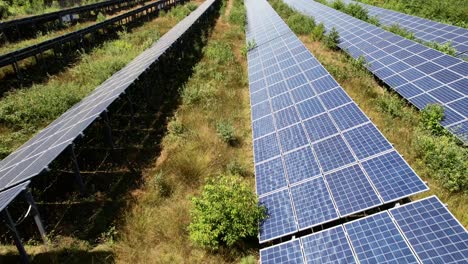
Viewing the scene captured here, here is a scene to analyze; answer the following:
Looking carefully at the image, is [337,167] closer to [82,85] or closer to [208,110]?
[208,110]

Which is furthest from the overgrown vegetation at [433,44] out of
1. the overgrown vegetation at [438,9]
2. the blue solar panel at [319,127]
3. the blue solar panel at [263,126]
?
the blue solar panel at [263,126]

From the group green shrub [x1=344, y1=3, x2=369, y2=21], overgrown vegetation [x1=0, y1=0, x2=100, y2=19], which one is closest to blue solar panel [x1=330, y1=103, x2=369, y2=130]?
green shrub [x1=344, y1=3, x2=369, y2=21]

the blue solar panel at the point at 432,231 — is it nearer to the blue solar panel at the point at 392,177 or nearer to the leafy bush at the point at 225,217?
the blue solar panel at the point at 392,177

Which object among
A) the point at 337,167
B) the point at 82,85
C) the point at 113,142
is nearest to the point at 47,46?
the point at 82,85

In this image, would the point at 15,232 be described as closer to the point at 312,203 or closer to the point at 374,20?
the point at 312,203

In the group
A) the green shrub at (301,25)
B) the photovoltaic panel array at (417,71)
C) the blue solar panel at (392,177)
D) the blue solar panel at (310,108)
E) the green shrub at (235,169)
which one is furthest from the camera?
the green shrub at (301,25)

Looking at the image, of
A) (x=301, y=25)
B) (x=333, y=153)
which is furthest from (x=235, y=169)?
(x=301, y=25)
